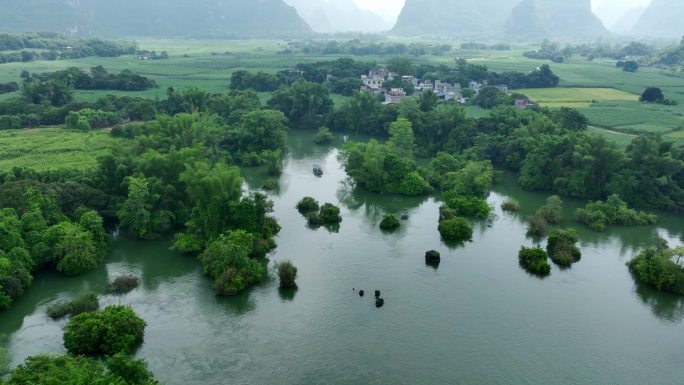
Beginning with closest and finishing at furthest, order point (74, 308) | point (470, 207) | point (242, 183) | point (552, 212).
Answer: point (74, 308), point (242, 183), point (552, 212), point (470, 207)

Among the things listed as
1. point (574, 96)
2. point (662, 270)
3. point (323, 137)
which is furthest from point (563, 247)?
point (574, 96)

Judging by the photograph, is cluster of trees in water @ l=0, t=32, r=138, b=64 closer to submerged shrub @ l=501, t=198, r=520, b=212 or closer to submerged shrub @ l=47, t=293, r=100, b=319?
submerged shrub @ l=47, t=293, r=100, b=319

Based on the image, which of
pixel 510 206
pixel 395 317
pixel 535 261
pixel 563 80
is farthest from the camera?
pixel 563 80

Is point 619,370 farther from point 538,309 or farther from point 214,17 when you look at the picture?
point 214,17

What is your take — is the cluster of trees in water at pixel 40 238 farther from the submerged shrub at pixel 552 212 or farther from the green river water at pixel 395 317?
the submerged shrub at pixel 552 212

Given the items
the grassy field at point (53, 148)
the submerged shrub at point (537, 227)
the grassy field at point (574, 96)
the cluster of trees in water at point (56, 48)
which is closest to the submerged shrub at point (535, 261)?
the submerged shrub at point (537, 227)

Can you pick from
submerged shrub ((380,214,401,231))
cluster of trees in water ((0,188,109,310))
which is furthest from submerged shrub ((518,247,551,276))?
cluster of trees in water ((0,188,109,310))

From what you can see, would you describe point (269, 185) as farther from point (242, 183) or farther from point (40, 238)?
point (40, 238)
